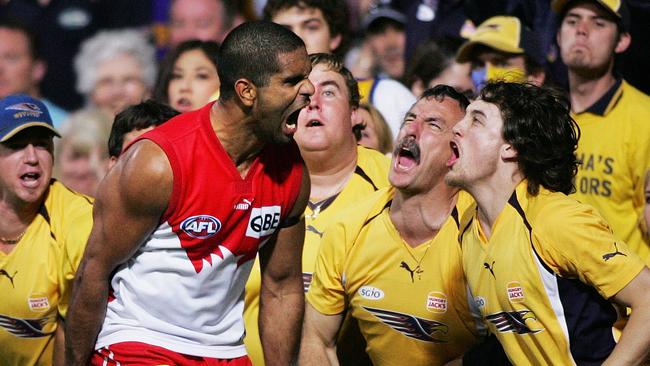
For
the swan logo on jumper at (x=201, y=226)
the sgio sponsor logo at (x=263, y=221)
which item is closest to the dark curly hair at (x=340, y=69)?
the sgio sponsor logo at (x=263, y=221)

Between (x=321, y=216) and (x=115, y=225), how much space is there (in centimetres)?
198

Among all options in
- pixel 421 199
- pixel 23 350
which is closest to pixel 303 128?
pixel 421 199

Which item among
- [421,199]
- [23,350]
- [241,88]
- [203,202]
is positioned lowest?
[23,350]

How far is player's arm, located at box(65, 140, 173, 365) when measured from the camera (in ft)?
14.3

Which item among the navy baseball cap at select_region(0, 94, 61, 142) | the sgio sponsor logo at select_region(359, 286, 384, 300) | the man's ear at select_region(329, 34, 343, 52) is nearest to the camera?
the sgio sponsor logo at select_region(359, 286, 384, 300)

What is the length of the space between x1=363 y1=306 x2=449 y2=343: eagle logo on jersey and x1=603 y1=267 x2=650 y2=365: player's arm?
1143mm

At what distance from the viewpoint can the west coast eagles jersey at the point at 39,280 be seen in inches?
240

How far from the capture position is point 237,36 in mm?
4516

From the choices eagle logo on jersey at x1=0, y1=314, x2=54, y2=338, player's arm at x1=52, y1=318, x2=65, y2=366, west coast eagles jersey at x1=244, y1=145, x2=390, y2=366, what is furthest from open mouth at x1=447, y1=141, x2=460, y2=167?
eagle logo on jersey at x1=0, y1=314, x2=54, y2=338

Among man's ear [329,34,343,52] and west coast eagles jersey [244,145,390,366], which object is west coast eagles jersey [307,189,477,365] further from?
man's ear [329,34,343,52]

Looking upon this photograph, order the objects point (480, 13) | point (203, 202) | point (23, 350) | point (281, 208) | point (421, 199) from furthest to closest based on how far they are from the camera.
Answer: point (480, 13) < point (23, 350) < point (421, 199) < point (281, 208) < point (203, 202)

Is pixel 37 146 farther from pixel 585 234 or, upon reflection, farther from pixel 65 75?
pixel 585 234

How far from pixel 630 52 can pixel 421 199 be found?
2677mm

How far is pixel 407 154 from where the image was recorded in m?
5.70
